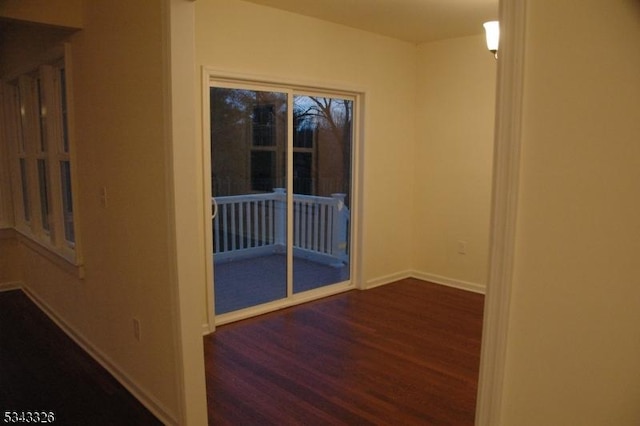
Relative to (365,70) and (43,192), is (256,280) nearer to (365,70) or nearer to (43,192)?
(43,192)

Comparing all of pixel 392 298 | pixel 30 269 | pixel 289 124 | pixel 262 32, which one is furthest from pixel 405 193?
pixel 30 269

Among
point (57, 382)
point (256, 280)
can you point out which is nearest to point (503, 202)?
point (57, 382)

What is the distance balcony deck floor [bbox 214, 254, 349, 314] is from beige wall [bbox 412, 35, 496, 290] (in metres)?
1.42

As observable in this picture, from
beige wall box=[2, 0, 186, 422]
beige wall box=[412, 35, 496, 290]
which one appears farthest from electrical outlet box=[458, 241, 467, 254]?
beige wall box=[2, 0, 186, 422]

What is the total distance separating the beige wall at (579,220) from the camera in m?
1.00

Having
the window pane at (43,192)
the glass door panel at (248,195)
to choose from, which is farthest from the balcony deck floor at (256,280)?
the window pane at (43,192)

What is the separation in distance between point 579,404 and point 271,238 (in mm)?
3446

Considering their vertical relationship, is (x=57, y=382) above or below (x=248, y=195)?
below

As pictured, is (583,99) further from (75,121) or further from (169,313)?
(75,121)

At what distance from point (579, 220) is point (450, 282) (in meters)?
4.20

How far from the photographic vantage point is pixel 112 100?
8.80 feet

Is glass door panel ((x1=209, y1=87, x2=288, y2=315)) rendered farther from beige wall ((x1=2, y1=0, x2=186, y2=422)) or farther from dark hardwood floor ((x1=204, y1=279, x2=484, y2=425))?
beige wall ((x1=2, y1=0, x2=186, y2=422))

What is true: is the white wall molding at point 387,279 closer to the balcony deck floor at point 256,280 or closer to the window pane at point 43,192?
the balcony deck floor at point 256,280

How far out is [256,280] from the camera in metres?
4.35
